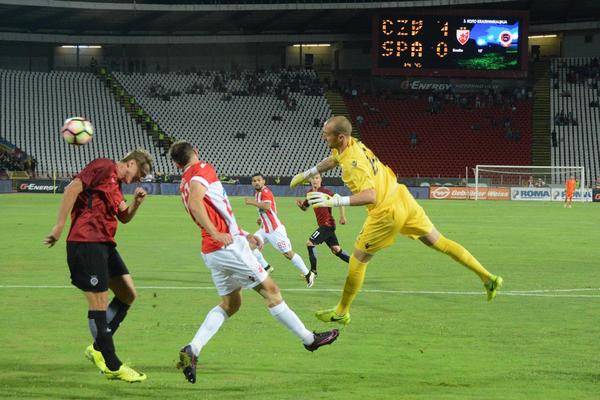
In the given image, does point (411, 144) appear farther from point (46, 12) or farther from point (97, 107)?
point (46, 12)

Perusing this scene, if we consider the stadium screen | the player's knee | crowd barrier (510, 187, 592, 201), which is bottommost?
crowd barrier (510, 187, 592, 201)

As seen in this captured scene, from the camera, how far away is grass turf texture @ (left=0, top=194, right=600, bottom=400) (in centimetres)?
916

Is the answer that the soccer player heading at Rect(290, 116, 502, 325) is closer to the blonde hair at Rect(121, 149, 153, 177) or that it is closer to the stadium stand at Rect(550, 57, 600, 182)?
the blonde hair at Rect(121, 149, 153, 177)

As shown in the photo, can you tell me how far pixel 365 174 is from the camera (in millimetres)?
11312

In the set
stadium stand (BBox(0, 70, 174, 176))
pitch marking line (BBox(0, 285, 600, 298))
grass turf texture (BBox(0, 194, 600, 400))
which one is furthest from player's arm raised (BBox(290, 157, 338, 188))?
stadium stand (BBox(0, 70, 174, 176))

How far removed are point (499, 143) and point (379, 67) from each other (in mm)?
13695

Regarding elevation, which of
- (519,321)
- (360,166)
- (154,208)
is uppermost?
(360,166)

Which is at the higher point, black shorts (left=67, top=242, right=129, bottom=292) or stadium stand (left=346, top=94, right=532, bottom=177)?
black shorts (left=67, top=242, right=129, bottom=292)

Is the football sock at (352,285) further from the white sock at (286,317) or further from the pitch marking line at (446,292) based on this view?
the pitch marking line at (446,292)

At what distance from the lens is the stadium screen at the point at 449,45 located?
64.4 metres

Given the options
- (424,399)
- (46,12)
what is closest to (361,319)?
(424,399)

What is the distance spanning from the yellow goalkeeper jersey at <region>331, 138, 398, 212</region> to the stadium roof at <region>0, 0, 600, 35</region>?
60687 millimetres

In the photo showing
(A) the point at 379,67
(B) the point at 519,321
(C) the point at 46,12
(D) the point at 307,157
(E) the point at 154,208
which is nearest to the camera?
(B) the point at 519,321

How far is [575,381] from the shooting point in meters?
9.43
